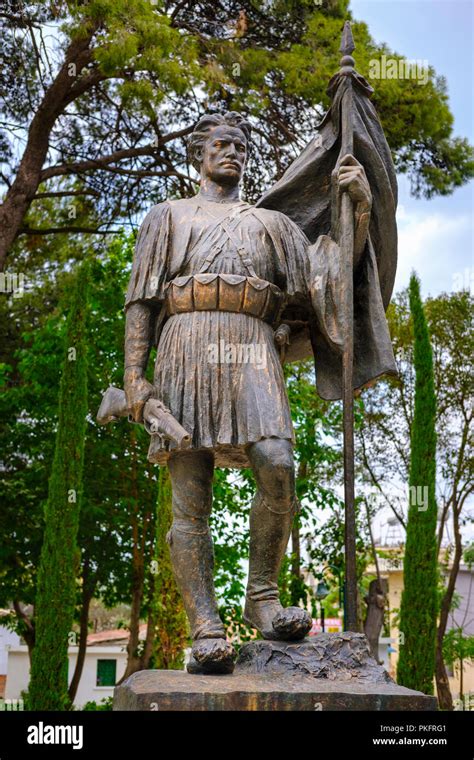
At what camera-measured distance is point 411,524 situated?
13703 mm

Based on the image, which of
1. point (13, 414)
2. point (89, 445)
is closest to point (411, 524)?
point (89, 445)

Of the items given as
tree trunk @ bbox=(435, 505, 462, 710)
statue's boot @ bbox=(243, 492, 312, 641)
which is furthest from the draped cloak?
tree trunk @ bbox=(435, 505, 462, 710)

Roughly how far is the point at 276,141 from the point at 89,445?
5.75 m

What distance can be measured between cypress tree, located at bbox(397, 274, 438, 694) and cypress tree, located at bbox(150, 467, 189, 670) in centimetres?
348

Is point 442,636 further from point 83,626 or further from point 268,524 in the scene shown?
point 268,524

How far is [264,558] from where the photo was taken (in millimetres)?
3838

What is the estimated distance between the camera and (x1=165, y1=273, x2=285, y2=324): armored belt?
12.9ft

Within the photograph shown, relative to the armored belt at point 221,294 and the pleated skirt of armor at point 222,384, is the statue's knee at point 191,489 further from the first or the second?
the armored belt at point 221,294

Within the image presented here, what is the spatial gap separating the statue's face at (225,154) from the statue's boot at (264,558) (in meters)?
1.53

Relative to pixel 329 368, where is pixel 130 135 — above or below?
above

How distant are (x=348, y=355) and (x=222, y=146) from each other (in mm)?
1181

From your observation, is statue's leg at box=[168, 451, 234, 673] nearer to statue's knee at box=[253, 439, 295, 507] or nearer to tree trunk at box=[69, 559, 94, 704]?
statue's knee at box=[253, 439, 295, 507]

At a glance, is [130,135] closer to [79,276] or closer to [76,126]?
[76,126]
